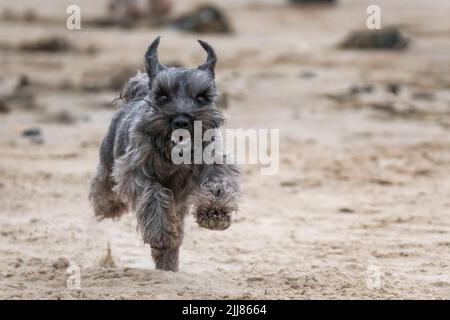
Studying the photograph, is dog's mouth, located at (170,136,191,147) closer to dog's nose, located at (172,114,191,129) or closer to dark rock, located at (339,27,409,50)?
dog's nose, located at (172,114,191,129)

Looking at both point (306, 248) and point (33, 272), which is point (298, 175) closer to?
point (306, 248)

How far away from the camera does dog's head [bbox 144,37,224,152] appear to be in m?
6.14

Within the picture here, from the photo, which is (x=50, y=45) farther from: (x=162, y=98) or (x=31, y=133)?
(x=162, y=98)

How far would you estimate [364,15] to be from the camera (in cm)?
2255

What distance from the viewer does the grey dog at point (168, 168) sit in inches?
244

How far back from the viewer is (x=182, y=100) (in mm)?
6199

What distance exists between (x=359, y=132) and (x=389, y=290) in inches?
244

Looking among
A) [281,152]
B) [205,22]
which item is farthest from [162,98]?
[205,22]

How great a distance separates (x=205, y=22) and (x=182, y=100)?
47.1 feet

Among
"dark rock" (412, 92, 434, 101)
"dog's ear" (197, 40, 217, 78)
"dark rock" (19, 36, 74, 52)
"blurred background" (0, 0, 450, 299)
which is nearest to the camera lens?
"dog's ear" (197, 40, 217, 78)

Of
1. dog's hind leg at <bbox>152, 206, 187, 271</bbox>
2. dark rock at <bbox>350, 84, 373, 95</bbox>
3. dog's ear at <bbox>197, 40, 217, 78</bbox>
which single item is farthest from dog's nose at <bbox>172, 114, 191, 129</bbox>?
dark rock at <bbox>350, 84, 373, 95</bbox>

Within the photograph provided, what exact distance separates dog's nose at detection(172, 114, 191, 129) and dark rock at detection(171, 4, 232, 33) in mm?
14256

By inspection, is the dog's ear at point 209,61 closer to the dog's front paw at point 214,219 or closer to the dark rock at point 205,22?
the dog's front paw at point 214,219
